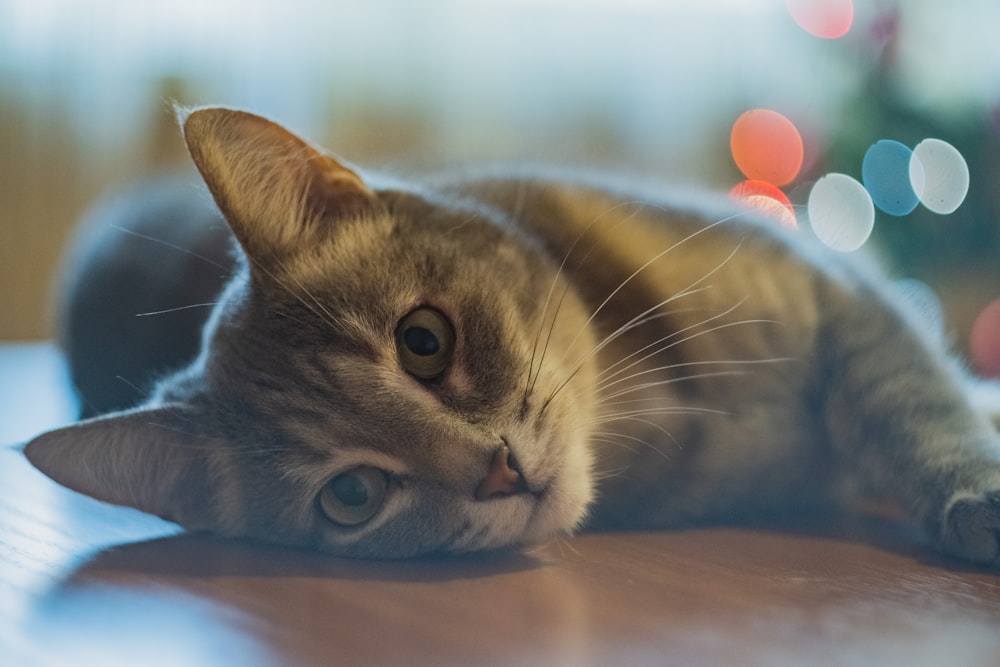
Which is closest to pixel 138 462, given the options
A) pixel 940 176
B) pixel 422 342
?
pixel 422 342

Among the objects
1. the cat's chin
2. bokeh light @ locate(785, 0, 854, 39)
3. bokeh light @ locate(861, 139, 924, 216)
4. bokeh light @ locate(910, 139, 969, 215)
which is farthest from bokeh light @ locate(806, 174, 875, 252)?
the cat's chin

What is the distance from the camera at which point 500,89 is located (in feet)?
13.3

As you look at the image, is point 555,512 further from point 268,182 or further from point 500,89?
point 500,89

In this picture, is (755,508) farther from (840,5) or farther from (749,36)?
(749,36)

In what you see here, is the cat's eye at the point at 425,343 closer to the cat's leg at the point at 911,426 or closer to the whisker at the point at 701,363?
the whisker at the point at 701,363

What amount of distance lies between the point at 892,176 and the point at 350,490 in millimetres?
2397

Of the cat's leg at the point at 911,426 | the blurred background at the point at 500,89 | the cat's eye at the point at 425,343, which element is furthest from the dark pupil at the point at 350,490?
the blurred background at the point at 500,89

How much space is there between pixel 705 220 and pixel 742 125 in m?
2.77

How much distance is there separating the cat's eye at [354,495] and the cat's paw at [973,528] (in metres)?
0.59

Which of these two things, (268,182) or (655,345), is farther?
(655,345)

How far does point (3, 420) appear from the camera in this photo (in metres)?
1.77

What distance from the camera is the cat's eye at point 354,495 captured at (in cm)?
102

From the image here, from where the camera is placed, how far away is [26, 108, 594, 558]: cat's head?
0.99 m

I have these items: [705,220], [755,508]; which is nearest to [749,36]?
[705,220]
